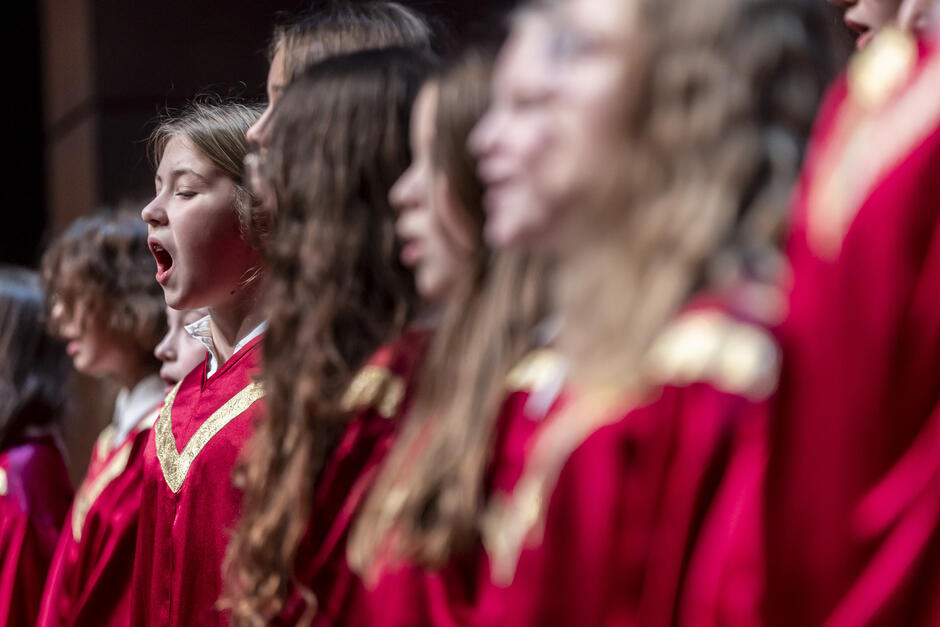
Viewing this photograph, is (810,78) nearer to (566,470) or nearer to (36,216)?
(566,470)

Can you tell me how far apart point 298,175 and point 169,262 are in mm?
550

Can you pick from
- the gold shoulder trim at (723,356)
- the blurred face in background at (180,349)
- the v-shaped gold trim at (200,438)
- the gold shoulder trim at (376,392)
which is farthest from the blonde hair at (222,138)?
the gold shoulder trim at (723,356)

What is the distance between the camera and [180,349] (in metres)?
2.38

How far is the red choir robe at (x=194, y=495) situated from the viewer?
1.78m

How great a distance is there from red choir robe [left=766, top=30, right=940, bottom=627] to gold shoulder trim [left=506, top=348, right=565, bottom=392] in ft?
0.70

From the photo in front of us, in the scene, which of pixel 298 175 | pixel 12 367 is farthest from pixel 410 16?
pixel 12 367

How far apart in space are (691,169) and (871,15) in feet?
1.13

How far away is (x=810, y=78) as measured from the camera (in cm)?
100

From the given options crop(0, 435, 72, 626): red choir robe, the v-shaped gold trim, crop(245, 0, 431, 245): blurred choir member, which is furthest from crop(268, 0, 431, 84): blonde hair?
crop(0, 435, 72, 626): red choir robe

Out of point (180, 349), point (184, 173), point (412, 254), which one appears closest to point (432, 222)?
point (412, 254)

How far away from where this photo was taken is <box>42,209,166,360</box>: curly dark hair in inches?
103

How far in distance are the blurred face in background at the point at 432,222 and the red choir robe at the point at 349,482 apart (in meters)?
0.11

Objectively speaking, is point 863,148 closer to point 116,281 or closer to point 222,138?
point 222,138

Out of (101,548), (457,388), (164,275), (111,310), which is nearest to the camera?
(457,388)
